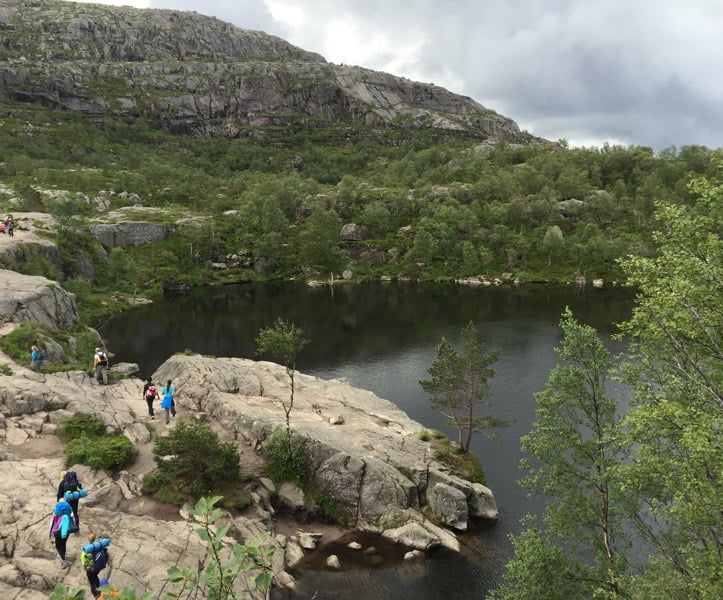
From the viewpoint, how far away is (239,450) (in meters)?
37.6

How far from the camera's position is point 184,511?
28.8m

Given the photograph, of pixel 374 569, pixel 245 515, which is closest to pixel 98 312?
pixel 245 515

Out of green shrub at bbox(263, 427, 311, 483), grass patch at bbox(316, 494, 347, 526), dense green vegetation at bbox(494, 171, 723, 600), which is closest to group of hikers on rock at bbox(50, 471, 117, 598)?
green shrub at bbox(263, 427, 311, 483)

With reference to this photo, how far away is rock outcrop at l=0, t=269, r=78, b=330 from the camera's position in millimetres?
54000

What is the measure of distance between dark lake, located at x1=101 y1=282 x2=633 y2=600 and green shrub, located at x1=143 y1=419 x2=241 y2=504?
30.5ft

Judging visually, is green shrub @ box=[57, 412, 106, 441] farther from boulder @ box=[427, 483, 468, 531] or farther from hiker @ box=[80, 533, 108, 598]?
boulder @ box=[427, 483, 468, 531]

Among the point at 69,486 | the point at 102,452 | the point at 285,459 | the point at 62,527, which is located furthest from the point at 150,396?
the point at 62,527

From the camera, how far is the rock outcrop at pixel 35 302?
177 ft

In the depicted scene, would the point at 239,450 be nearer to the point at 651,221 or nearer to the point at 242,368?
the point at 242,368

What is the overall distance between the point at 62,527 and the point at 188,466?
1134 cm

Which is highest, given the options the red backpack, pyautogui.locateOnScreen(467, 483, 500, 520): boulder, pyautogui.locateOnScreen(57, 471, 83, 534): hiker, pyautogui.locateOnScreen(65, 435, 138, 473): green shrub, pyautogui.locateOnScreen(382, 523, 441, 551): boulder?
pyautogui.locateOnScreen(57, 471, 83, 534): hiker

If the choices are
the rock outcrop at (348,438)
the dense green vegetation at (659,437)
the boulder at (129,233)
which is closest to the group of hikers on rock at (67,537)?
the rock outcrop at (348,438)

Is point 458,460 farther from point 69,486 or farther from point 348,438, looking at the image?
point 69,486

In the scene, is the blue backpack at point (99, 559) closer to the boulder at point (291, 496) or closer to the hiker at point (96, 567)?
the hiker at point (96, 567)
